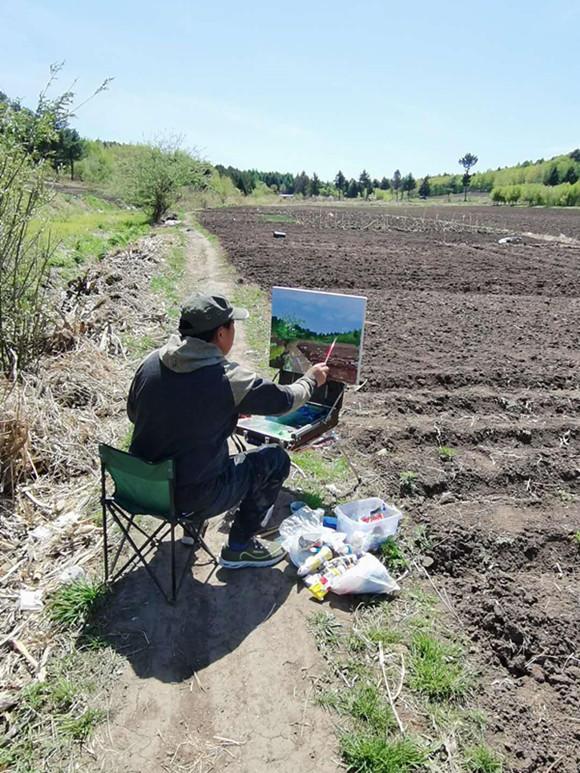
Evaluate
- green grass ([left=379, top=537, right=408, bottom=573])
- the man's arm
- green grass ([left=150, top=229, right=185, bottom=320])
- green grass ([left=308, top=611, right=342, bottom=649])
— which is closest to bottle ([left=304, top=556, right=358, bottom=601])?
green grass ([left=308, top=611, right=342, bottom=649])

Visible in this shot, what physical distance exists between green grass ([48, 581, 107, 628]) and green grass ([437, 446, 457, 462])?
3260 millimetres

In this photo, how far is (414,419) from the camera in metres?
5.99

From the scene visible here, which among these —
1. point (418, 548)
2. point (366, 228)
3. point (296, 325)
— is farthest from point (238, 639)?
point (366, 228)

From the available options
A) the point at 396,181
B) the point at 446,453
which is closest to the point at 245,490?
the point at 446,453

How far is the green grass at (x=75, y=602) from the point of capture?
3.07 metres

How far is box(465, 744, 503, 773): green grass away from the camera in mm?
2338

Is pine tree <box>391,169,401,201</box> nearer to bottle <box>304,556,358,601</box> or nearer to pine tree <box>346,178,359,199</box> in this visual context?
pine tree <box>346,178,359,199</box>

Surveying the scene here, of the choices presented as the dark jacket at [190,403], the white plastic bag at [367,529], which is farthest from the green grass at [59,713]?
the white plastic bag at [367,529]

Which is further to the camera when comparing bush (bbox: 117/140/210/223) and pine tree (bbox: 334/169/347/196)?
pine tree (bbox: 334/169/347/196)

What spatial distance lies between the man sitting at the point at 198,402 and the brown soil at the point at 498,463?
5.59 ft

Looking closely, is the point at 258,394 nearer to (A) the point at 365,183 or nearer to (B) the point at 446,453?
(B) the point at 446,453

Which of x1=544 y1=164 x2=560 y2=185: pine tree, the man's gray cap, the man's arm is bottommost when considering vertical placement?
the man's arm

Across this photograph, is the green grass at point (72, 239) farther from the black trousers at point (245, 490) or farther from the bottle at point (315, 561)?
the bottle at point (315, 561)

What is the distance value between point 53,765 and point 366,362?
20.5ft
